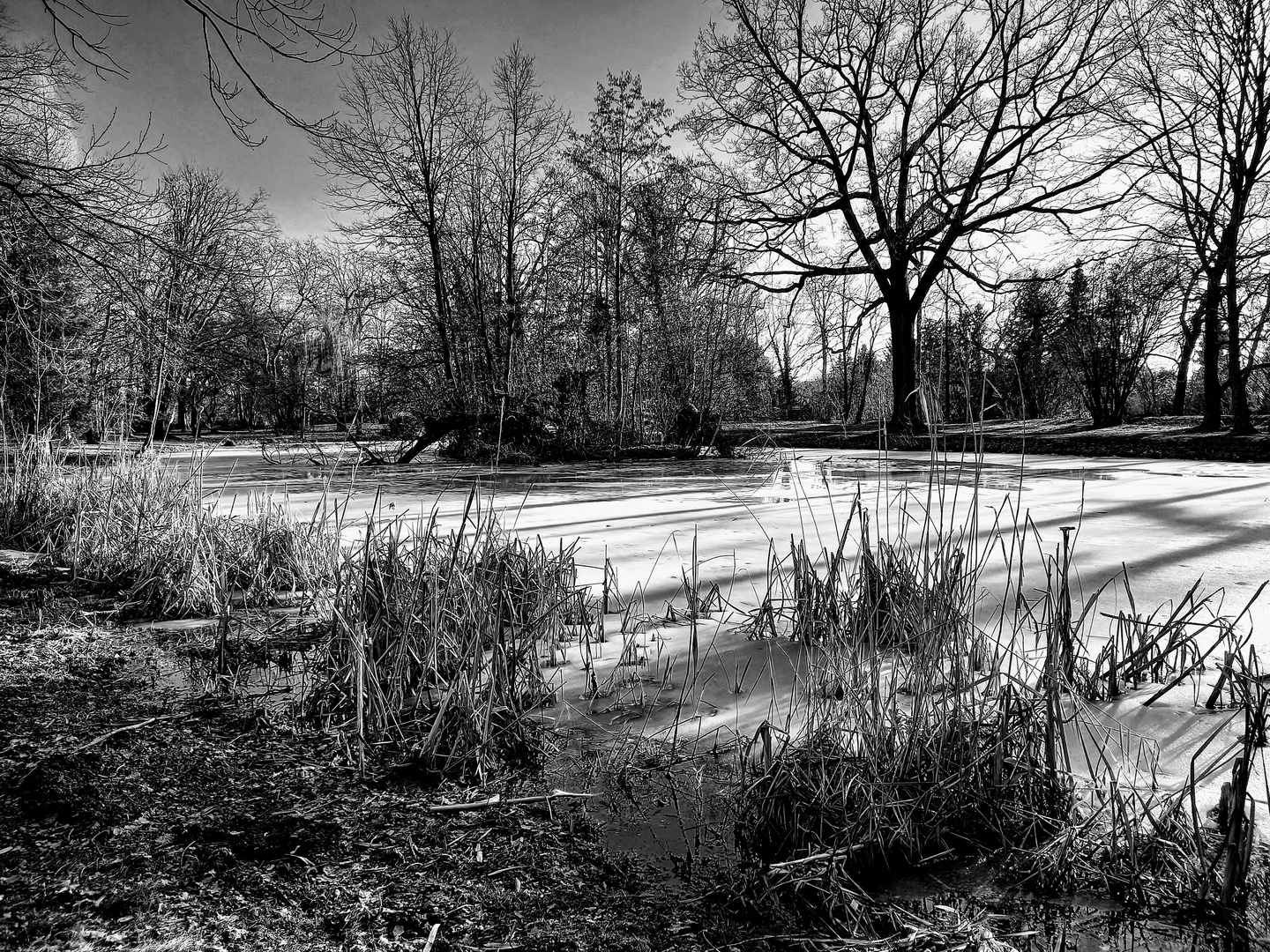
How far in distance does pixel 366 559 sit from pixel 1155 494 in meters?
6.64

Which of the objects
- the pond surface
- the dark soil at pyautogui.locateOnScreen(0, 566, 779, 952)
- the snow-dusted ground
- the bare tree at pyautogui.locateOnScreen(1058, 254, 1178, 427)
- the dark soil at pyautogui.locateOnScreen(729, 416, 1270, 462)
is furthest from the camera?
the bare tree at pyautogui.locateOnScreen(1058, 254, 1178, 427)

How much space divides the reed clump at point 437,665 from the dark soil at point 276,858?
12 centimetres

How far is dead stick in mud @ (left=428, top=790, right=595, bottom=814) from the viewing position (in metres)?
1.56

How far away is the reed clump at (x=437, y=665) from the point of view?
1.79 m

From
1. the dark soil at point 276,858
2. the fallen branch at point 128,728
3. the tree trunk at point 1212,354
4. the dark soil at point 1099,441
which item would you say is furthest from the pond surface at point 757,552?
the tree trunk at point 1212,354

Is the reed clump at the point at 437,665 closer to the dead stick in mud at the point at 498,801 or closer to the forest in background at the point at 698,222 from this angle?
the dead stick in mud at the point at 498,801

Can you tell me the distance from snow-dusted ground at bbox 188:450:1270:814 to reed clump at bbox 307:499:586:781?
0.22m

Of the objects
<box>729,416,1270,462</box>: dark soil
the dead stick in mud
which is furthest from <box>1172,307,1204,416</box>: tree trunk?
the dead stick in mud

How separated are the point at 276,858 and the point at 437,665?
2.53 ft

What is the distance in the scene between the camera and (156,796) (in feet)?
5.28

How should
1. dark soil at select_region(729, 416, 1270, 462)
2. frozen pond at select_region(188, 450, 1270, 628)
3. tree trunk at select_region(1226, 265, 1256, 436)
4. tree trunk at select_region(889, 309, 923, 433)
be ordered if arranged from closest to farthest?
frozen pond at select_region(188, 450, 1270, 628) < dark soil at select_region(729, 416, 1270, 462) < tree trunk at select_region(1226, 265, 1256, 436) < tree trunk at select_region(889, 309, 923, 433)

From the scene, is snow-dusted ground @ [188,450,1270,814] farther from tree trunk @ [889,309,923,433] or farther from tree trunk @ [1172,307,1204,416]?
tree trunk @ [1172,307,1204,416]

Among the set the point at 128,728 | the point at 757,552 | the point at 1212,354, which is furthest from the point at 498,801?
the point at 1212,354

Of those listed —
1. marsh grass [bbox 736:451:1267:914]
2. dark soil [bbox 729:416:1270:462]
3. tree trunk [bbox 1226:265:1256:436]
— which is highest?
tree trunk [bbox 1226:265:1256:436]
